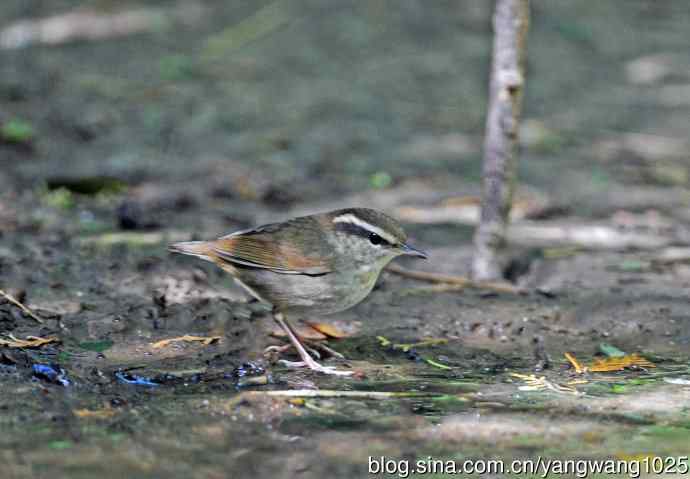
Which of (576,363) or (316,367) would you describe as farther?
(576,363)

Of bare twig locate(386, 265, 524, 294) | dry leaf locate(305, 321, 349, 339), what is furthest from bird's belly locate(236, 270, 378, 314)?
bare twig locate(386, 265, 524, 294)

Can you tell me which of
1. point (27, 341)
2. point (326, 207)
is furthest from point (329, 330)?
point (326, 207)

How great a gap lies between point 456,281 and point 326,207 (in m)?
1.96

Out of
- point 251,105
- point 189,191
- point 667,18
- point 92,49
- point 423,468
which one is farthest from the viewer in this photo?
point 667,18

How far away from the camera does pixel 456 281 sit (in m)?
7.43

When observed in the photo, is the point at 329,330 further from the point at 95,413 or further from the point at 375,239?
the point at 95,413

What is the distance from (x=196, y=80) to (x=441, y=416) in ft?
25.9

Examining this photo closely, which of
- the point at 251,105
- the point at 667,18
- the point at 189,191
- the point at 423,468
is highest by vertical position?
the point at 667,18

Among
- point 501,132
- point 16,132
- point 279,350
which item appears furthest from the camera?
point 16,132

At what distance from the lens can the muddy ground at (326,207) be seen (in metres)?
4.71

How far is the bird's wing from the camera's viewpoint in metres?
6.26

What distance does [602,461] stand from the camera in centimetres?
440

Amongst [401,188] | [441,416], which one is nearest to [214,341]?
[441,416]

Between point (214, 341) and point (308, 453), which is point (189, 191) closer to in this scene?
point (214, 341)
